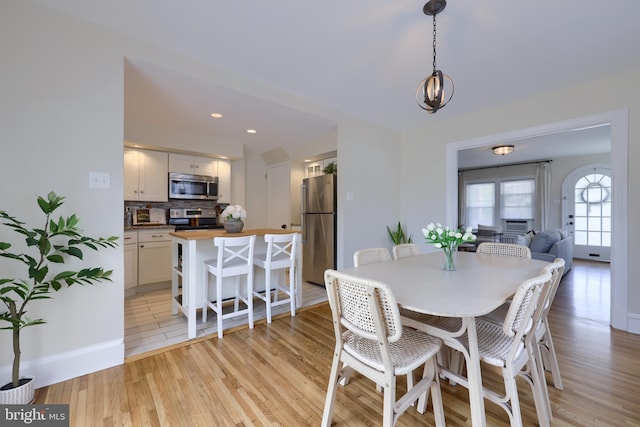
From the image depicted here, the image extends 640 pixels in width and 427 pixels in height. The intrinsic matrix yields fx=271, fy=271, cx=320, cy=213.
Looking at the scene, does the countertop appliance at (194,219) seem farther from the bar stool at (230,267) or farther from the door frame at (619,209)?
the door frame at (619,209)

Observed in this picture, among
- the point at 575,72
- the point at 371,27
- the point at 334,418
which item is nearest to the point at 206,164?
the point at 371,27

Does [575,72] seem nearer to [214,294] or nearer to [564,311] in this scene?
[564,311]

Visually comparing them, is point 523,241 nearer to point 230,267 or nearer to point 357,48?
point 357,48

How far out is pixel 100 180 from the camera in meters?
1.94

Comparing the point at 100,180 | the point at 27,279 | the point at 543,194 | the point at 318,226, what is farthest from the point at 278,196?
the point at 543,194

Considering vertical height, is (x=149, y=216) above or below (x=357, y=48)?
below

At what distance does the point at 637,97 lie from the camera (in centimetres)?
257

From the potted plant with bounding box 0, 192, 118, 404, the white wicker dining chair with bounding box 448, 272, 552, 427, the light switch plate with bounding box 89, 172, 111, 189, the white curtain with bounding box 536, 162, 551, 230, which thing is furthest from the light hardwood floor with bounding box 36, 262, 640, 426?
the white curtain with bounding box 536, 162, 551, 230

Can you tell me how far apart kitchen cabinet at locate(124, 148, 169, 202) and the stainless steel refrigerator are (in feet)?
7.02

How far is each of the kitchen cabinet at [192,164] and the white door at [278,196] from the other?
1.19 m

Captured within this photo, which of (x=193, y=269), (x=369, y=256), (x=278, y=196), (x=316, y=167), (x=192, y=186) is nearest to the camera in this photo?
(x=369, y=256)

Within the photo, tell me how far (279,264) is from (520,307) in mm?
2081

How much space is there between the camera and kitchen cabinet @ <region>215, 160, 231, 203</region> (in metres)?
4.64

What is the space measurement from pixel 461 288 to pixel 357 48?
194 cm
